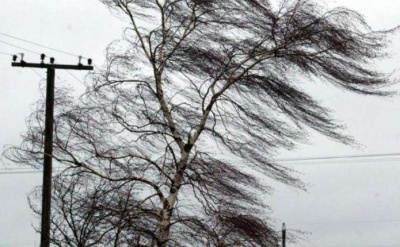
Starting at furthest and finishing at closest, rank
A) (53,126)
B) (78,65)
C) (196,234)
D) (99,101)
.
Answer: (78,65)
(53,126)
(99,101)
(196,234)

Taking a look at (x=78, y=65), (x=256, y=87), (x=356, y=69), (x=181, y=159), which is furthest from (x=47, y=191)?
(x=356, y=69)

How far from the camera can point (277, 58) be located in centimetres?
1712

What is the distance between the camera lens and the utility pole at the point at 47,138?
63.2 ft

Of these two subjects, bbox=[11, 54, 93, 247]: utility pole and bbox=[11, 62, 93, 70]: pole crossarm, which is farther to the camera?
bbox=[11, 62, 93, 70]: pole crossarm

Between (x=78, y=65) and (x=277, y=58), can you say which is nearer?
(x=277, y=58)

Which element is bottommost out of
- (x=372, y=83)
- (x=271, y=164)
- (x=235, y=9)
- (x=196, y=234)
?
(x=196, y=234)

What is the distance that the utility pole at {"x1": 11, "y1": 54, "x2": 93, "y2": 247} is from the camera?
19.2m

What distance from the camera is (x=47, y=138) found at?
19047 millimetres

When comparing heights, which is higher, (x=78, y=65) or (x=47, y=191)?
(x=78, y=65)

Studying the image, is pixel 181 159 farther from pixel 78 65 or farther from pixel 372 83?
pixel 78 65

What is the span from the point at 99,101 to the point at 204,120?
2183 mm

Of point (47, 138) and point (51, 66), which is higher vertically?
point (51, 66)

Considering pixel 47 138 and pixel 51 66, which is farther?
pixel 51 66

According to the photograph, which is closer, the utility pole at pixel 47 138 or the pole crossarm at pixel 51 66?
the utility pole at pixel 47 138
